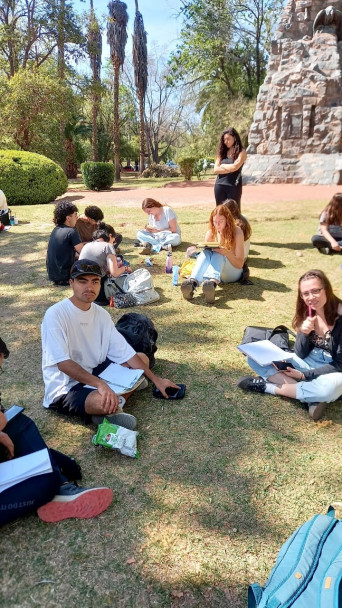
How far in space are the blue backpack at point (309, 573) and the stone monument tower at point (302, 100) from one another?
16.9m

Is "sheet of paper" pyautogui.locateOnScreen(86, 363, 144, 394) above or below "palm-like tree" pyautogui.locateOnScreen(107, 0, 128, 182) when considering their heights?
below

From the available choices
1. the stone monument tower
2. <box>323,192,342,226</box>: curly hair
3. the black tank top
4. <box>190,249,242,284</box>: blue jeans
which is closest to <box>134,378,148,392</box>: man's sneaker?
<box>190,249,242,284</box>: blue jeans

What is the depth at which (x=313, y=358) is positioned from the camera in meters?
3.40

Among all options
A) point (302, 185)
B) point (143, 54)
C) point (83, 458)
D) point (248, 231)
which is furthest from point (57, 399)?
point (143, 54)

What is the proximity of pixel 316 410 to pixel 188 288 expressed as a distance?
2.61 m

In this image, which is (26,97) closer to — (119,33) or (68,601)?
(119,33)

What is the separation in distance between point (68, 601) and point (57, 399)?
1348 mm

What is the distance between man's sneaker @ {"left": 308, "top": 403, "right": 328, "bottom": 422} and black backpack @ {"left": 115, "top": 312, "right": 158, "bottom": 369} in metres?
1.36

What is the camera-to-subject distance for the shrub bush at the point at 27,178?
1329cm

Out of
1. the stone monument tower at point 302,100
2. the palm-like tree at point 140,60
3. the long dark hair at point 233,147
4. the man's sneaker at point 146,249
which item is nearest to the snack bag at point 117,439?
the man's sneaker at point 146,249

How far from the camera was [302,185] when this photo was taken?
16750 mm

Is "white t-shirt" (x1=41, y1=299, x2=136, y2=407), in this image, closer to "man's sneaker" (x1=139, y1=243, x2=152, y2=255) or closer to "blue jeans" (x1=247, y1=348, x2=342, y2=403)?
"blue jeans" (x1=247, y1=348, x2=342, y2=403)

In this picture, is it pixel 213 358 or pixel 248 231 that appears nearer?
pixel 213 358

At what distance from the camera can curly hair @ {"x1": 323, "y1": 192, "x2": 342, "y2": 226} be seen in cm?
697
